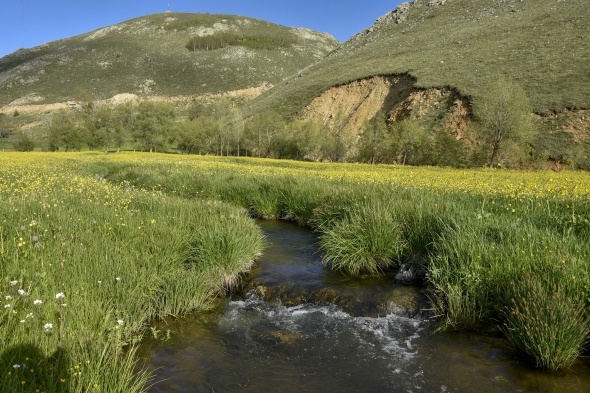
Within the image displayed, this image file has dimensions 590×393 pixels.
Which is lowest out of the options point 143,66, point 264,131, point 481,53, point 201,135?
point 201,135

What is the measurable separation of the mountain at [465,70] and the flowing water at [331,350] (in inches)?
1505

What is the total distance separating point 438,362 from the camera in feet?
17.9

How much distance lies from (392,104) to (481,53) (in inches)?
577

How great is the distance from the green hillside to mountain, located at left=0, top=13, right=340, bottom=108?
66849mm

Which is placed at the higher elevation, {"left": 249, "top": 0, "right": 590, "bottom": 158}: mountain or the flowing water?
{"left": 249, "top": 0, "right": 590, "bottom": 158}: mountain

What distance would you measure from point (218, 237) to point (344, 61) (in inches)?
3172

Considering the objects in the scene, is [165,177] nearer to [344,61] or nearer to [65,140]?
[65,140]

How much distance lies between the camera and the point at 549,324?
4996mm

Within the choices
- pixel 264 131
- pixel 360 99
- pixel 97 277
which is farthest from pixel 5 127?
pixel 97 277

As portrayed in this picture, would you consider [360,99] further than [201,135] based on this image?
No

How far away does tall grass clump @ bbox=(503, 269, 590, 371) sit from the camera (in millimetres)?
4879

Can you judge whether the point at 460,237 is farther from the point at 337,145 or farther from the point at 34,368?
the point at 337,145

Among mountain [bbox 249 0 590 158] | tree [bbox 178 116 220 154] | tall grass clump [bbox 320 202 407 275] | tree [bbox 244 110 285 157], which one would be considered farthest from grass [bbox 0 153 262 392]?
tree [bbox 178 116 220 154]

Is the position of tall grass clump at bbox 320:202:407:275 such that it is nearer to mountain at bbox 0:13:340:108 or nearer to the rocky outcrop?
the rocky outcrop
